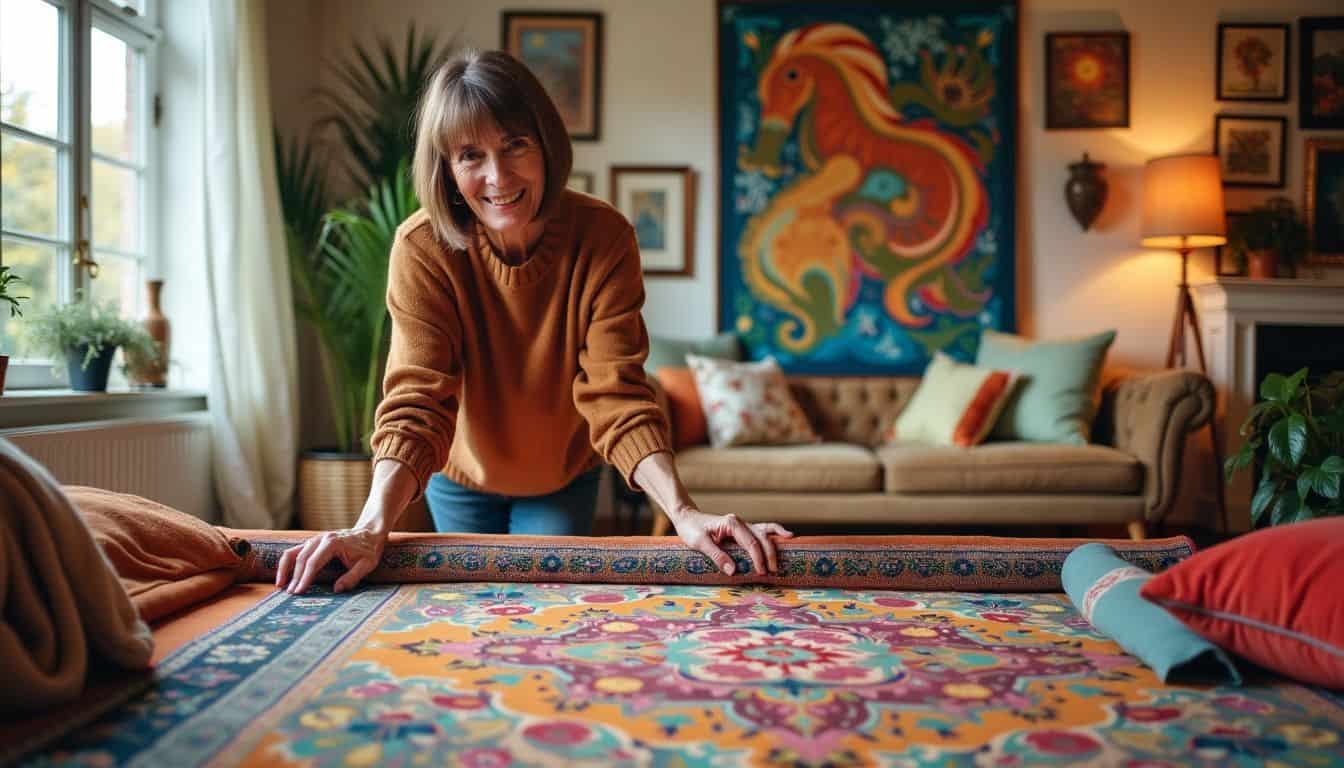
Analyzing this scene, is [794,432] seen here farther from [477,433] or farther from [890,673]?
[890,673]

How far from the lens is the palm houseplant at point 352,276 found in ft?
12.8

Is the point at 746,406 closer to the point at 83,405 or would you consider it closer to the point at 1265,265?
the point at 83,405

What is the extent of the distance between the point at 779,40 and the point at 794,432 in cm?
193

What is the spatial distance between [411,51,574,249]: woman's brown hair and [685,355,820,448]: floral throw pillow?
2519 mm

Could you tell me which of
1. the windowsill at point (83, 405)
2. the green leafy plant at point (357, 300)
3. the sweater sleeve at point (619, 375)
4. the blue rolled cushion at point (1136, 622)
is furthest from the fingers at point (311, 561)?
the green leafy plant at point (357, 300)

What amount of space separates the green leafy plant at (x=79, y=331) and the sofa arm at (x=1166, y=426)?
357 centimetres

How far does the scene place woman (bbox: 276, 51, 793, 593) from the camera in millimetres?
1554

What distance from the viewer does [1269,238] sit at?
4648 millimetres

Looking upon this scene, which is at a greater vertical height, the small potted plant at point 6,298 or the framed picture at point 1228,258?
the framed picture at point 1228,258

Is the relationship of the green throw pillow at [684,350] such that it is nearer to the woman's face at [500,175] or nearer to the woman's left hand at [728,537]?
the woman's face at [500,175]

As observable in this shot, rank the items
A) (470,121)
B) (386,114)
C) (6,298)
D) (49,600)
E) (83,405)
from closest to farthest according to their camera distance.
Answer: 1. (49,600)
2. (470,121)
3. (6,298)
4. (83,405)
5. (386,114)

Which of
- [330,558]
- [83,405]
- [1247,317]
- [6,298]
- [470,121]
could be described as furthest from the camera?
[1247,317]

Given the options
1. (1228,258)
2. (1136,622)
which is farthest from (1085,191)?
(1136,622)

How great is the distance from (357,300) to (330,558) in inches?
106
